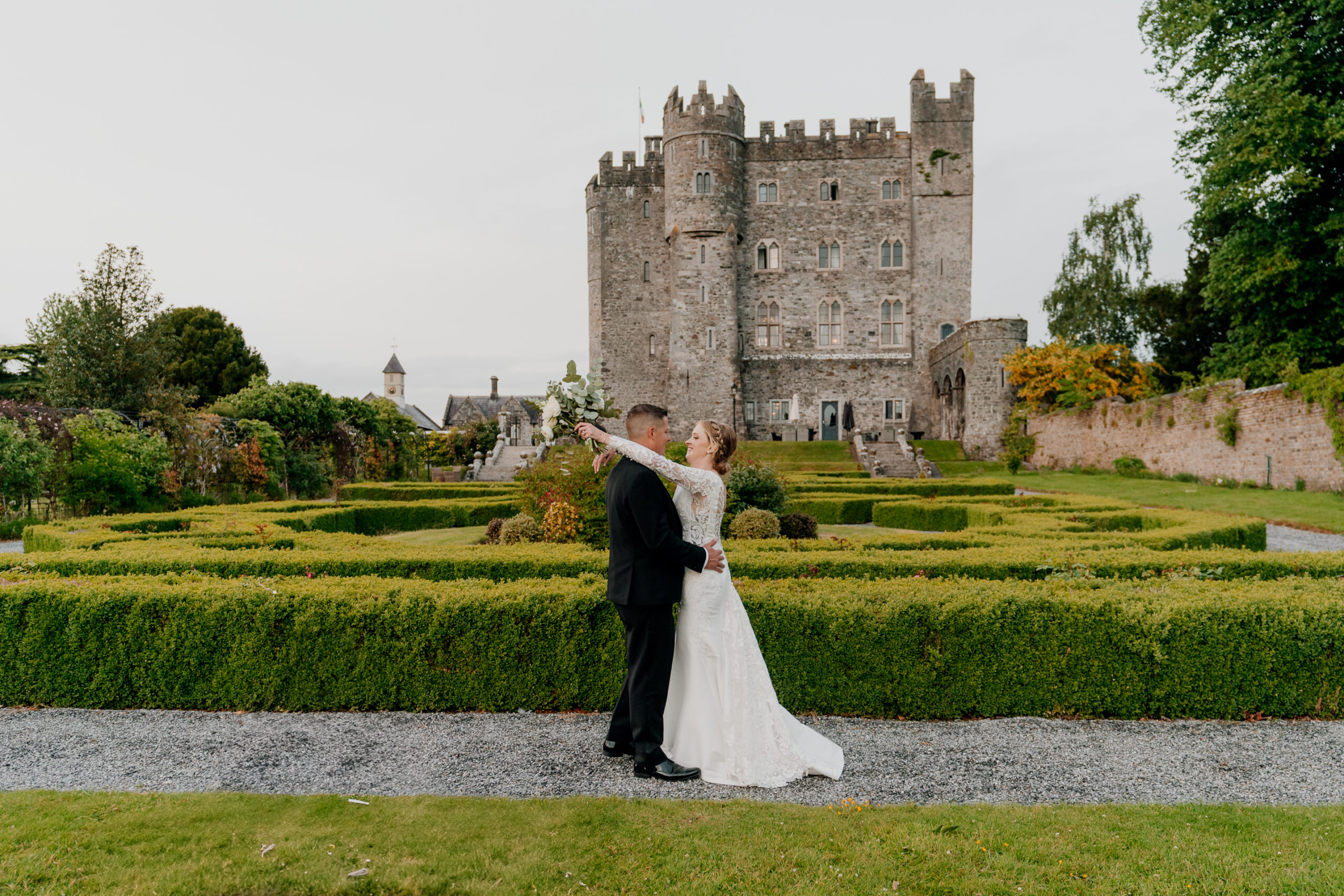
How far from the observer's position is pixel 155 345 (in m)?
29.9

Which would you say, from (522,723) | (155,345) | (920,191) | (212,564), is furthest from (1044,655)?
(920,191)

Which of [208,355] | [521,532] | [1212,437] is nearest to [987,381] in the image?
[1212,437]

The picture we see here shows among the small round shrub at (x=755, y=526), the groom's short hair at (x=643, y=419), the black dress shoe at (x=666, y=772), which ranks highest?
the groom's short hair at (x=643, y=419)

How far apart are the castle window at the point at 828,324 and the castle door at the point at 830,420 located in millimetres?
3172

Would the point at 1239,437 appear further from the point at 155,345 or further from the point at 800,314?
the point at 155,345

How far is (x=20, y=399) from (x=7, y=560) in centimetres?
3525

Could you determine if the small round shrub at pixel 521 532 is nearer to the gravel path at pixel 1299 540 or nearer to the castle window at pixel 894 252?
the gravel path at pixel 1299 540

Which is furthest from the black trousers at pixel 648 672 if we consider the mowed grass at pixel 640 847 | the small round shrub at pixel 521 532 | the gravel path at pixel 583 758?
the small round shrub at pixel 521 532

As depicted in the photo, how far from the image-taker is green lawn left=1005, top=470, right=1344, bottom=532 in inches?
578

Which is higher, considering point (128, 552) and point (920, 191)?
point (920, 191)

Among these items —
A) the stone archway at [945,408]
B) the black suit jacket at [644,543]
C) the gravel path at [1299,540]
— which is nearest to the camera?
the black suit jacket at [644,543]

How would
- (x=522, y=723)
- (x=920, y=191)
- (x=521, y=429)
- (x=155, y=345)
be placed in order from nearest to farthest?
(x=522, y=723)
(x=155, y=345)
(x=920, y=191)
(x=521, y=429)

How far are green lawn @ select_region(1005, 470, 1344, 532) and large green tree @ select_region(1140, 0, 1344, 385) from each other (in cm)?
480

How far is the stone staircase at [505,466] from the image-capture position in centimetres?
3044
